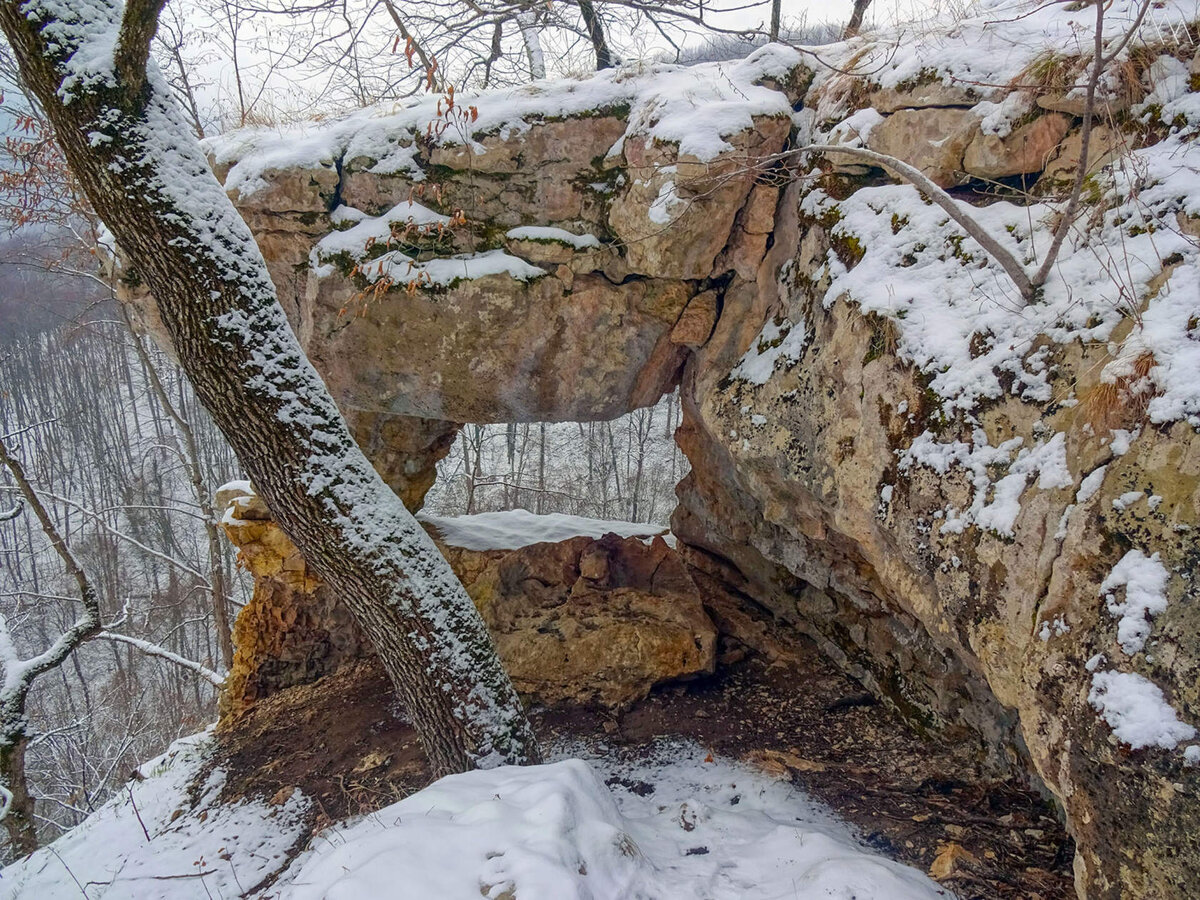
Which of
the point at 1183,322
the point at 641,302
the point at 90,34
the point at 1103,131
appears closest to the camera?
the point at 1183,322

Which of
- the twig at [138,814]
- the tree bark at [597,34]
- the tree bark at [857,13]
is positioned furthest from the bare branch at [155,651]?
the tree bark at [857,13]

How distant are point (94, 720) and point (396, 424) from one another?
44.5 ft

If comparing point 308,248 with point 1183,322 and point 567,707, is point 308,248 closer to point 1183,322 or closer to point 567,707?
point 567,707

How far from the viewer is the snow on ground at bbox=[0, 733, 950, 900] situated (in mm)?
2102

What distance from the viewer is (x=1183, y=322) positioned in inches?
71.1

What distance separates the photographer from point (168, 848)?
399 centimetres

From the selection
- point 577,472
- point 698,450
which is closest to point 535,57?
point 698,450

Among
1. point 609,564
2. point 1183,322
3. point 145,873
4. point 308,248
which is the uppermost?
point 308,248

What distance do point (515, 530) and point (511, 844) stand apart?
439cm

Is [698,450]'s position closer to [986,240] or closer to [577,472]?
[986,240]

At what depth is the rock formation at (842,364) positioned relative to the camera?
1.83 m

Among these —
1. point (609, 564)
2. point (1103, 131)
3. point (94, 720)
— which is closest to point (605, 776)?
point (609, 564)

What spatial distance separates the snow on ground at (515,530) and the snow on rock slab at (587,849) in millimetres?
2946

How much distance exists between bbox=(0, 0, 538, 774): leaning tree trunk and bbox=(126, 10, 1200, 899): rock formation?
38.9 inches
